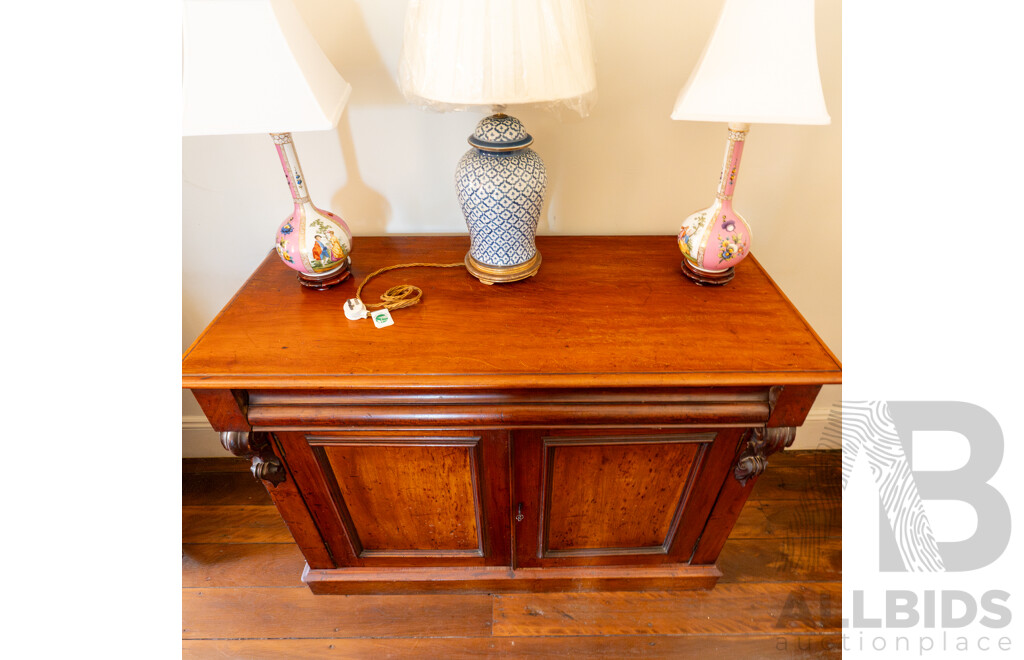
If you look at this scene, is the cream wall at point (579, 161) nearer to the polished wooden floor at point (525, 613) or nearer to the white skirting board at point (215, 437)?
the white skirting board at point (215, 437)

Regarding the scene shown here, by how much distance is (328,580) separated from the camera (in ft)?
3.76

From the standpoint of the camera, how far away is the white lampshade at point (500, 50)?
0.67m

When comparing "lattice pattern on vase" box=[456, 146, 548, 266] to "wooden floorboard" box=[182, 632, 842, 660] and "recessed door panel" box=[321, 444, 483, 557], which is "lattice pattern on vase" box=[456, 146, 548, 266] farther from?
"wooden floorboard" box=[182, 632, 842, 660]

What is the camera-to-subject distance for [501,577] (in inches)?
44.4

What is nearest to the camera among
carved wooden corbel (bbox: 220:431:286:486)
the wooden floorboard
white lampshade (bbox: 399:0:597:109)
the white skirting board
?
white lampshade (bbox: 399:0:597:109)

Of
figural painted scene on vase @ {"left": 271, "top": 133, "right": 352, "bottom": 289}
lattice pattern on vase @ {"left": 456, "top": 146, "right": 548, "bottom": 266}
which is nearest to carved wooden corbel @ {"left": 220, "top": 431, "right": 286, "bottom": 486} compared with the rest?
figural painted scene on vase @ {"left": 271, "top": 133, "right": 352, "bottom": 289}

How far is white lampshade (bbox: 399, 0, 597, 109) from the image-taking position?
675 millimetres

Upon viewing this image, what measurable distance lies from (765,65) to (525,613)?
1.21m

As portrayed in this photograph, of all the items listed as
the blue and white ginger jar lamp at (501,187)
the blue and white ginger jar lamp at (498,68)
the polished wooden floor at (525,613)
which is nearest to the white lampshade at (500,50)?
the blue and white ginger jar lamp at (498,68)

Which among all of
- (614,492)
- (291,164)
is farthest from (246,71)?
(614,492)

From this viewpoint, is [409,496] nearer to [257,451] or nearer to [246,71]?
[257,451]

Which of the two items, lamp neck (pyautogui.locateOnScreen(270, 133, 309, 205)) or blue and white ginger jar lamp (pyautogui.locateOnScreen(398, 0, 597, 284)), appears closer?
blue and white ginger jar lamp (pyautogui.locateOnScreen(398, 0, 597, 284))

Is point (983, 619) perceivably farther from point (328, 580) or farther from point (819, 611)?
point (328, 580)

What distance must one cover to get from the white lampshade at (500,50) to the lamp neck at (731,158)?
0.30 metres
